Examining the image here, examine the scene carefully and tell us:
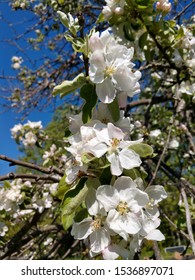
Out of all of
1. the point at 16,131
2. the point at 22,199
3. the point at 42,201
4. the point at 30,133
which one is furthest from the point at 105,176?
the point at 16,131

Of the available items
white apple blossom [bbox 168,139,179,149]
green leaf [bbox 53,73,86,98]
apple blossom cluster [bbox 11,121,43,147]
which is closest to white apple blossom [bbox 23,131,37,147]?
apple blossom cluster [bbox 11,121,43,147]

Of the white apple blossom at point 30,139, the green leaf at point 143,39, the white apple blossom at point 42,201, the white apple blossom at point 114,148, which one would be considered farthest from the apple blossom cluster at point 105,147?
the white apple blossom at point 30,139

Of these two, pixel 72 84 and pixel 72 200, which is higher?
pixel 72 84

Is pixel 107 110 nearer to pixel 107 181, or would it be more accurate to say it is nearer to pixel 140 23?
pixel 107 181

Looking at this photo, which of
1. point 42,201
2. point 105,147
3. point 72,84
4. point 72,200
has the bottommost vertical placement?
point 72,200

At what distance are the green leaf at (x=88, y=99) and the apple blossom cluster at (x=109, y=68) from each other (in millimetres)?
26

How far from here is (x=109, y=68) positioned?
1102mm

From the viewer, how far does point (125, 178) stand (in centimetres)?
101

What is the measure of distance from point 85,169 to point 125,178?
12cm

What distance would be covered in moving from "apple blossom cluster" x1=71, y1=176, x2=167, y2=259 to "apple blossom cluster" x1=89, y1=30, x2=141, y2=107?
27 cm

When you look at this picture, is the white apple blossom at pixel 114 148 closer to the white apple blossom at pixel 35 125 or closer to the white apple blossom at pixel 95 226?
the white apple blossom at pixel 95 226

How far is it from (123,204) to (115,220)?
0.16ft

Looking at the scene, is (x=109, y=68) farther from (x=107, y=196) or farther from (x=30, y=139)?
(x=30, y=139)
